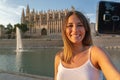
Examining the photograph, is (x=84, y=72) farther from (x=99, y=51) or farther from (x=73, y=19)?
(x=73, y=19)

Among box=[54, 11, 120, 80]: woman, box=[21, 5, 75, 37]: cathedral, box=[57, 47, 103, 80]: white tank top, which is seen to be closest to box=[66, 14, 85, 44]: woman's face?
box=[54, 11, 120, 80]: woman

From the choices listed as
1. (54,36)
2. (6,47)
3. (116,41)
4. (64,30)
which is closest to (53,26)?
(54,36)

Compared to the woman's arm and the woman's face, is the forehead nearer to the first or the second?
the woman's face

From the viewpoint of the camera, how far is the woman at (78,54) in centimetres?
124

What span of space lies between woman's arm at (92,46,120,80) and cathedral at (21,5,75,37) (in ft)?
239

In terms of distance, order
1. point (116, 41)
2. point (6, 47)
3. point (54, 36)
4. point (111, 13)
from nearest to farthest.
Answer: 1. point (111, 13)
2. point (116, 41)
3. point (6, 47)
4. point (54, 36)

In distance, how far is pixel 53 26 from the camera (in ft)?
253

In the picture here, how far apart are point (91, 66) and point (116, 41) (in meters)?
51.0

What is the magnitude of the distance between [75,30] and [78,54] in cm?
11

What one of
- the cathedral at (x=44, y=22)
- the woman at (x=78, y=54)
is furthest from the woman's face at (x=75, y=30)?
the cathedral at (x=44, y=22)

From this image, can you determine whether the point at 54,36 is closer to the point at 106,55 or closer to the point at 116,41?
the point at 116,41

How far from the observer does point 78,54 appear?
4.43 ft

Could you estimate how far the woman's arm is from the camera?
3.53ft

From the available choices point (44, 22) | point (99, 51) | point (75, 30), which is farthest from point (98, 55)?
point (44, 22)
